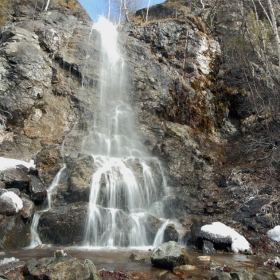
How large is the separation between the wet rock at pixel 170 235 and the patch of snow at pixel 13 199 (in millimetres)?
4848

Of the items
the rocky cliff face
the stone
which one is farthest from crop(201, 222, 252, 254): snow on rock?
the stone

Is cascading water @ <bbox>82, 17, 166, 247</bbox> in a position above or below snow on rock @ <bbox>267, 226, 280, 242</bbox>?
above

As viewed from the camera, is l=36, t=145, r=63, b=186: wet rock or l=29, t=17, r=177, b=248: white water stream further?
l=36, t=145, r=63, b=186: wet rock

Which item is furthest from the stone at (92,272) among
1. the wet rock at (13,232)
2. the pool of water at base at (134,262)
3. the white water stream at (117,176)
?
the wet rock at (13,232)

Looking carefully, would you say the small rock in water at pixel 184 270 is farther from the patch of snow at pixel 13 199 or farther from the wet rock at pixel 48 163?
the wet rock at pixel 48 163

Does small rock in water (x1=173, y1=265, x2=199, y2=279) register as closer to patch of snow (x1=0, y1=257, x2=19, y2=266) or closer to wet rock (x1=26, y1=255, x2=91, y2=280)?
wet rock (x1=26, y1=255, x2=91, y2=280)

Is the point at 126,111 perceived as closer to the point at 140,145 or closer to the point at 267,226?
the point at 140,145

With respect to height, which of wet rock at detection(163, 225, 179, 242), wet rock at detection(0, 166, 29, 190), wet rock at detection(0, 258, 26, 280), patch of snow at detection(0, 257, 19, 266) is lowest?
wet rock at detection(0, 258, 26, 280)

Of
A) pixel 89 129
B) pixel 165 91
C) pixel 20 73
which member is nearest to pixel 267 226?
pixel 89 129

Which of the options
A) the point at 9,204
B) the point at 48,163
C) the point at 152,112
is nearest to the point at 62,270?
the point at 9,204

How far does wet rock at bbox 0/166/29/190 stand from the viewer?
407 inches

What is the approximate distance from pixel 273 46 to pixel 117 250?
72.7 ft

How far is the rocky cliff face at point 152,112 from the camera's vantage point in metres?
11.8

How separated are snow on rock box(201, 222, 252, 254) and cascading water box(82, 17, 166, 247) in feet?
6.59
